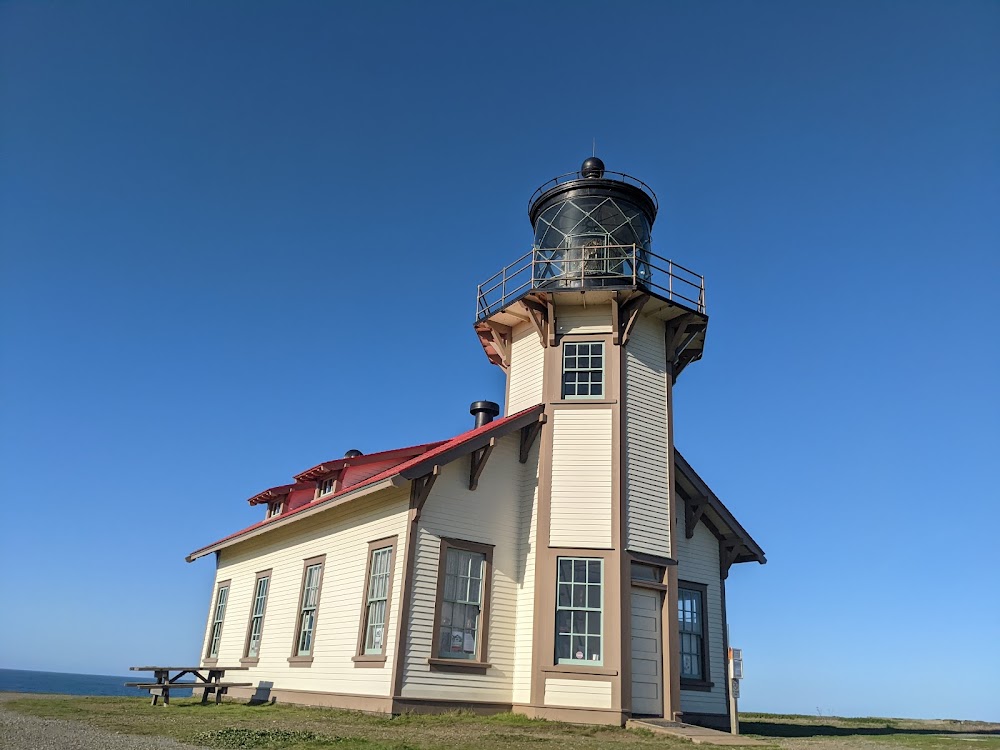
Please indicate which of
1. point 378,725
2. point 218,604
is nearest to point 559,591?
point 378,725

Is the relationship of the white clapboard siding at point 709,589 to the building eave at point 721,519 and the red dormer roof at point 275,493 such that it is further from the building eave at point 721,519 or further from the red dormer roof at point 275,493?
the red dormer roof at point 275,493

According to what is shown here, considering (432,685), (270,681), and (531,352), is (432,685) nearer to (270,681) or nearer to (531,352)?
(270,681)

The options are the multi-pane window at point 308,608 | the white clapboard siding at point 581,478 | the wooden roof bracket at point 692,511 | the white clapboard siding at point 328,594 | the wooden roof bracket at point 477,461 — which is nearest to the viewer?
the white clapboard siding at point 328,594

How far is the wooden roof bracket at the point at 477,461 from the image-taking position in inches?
626

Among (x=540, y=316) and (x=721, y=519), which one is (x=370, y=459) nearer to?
(x=540, y=316)

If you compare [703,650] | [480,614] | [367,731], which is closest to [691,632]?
[703,650]

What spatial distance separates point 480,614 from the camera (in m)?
15.5

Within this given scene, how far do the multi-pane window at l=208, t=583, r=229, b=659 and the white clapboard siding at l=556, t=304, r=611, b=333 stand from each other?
1379cm

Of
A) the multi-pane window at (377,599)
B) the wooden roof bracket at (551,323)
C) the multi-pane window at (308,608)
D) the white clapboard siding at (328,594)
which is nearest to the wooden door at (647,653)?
the white clapboard siding at (328,594)

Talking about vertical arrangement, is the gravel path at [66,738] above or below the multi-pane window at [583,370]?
below

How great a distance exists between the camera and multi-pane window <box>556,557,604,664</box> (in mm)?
15039

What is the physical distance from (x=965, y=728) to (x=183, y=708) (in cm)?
2118

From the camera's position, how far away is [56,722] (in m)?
13.1

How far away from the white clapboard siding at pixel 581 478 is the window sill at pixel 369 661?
3889 mm
